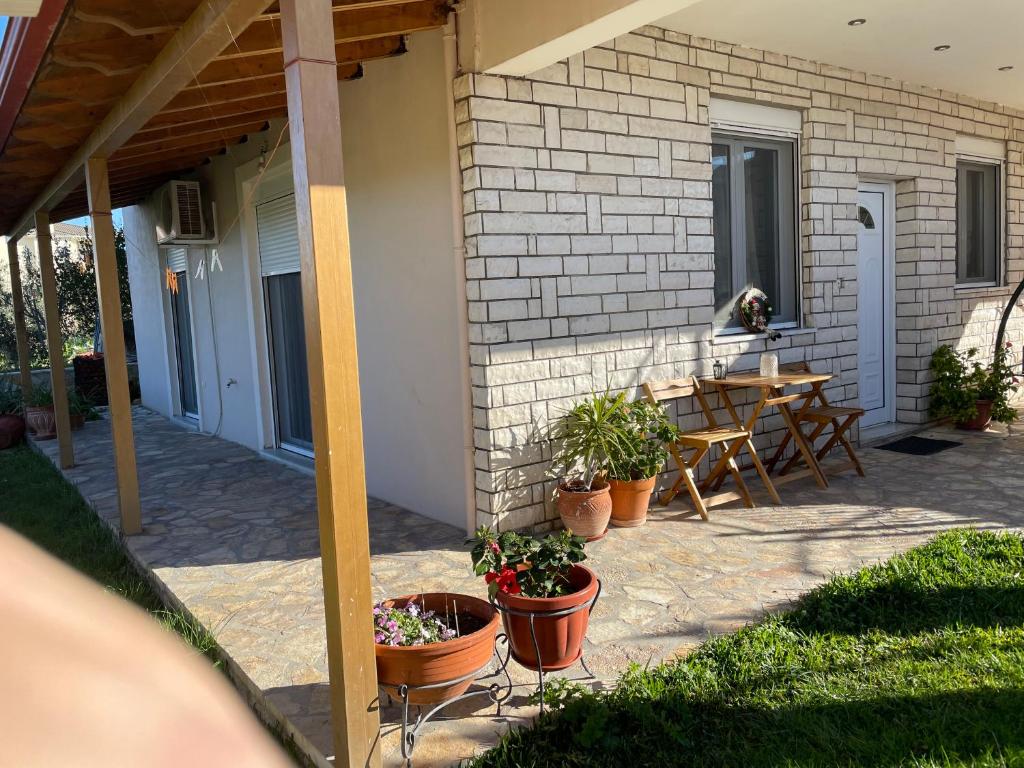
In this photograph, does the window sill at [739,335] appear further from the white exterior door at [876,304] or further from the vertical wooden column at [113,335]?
the vertical wooden column at [113,335]

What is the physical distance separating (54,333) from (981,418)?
8.33 m

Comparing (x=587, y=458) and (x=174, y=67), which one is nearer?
(x=174, y=67)

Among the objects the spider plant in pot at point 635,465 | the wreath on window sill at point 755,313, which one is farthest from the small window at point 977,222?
the spider plant in pot at point 635,465

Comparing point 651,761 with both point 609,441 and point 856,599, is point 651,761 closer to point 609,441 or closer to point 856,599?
point 856,599

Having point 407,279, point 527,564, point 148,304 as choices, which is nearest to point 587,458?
point 407,279

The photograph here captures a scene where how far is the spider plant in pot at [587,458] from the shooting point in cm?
450

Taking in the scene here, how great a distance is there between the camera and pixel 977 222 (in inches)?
316

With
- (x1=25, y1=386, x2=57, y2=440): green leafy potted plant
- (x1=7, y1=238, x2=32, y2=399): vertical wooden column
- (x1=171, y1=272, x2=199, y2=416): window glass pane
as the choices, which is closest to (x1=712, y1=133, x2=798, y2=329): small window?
(x1=171, y1=272, x2=199, y2=416): window glass pane

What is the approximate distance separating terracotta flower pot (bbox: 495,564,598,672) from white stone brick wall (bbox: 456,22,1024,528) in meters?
1.71

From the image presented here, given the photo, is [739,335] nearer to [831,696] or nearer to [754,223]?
[754,223]

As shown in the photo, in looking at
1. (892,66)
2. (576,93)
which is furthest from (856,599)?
(892,66)

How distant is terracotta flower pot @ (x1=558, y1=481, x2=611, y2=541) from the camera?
4.48 metres

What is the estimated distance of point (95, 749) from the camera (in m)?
0.38

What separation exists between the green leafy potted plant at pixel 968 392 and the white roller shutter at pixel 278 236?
→ 19.0 feet
